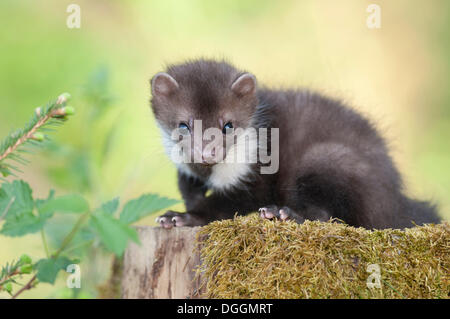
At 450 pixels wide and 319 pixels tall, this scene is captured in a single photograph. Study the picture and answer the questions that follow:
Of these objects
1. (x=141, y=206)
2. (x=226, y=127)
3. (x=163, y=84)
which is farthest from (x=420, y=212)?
(x=141, y=206)

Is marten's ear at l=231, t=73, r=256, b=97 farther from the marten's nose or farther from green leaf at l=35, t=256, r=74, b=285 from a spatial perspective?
green leaf at l=35, t=256, r=74, b=285

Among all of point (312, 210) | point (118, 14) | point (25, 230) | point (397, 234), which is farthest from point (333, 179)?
point (118, 14)

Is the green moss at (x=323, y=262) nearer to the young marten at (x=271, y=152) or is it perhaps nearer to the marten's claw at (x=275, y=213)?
the marten's claw at (x=275, y=213)

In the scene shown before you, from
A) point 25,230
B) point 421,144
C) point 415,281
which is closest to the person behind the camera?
point 25,230

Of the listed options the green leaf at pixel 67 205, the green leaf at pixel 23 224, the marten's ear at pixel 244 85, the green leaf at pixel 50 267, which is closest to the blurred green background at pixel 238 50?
the marten's ear at pixel 244 85

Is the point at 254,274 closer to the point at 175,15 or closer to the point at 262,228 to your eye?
the point at 262,228

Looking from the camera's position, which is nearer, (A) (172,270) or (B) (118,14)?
(A) (172,270)
